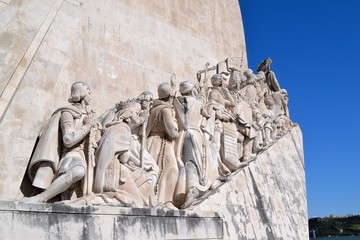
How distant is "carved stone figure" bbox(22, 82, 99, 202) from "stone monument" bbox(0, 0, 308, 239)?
0.04ft

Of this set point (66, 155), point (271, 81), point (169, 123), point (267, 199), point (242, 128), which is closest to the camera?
point (66, 155)

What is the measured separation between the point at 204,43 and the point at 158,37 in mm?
1751

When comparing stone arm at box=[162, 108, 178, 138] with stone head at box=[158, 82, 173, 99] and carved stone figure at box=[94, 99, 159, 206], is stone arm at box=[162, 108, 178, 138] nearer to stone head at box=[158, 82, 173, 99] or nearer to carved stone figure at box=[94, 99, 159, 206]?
stone head at box=[158, 82, 173, 99]

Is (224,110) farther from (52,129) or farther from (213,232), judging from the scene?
(52,129)

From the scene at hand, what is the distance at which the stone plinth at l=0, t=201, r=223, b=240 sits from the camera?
3285 millimetres

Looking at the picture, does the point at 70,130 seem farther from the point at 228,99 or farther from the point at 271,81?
the point at 271,81

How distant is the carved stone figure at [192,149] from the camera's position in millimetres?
5473

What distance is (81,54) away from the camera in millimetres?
5988

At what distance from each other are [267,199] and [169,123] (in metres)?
2.40

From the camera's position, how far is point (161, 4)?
8070mm

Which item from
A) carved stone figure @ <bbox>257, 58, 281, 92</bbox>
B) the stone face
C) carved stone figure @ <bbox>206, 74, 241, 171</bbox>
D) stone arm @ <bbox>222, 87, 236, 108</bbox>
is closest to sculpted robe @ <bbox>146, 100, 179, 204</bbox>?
the stone face

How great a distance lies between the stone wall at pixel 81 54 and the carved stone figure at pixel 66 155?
1.63ft

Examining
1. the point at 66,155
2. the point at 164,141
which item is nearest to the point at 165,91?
the point at 164,141

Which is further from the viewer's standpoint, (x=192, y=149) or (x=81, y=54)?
(x=81, y=54)
